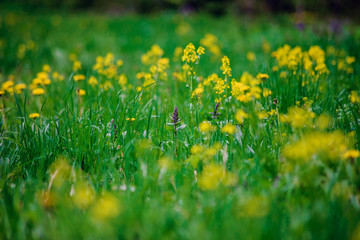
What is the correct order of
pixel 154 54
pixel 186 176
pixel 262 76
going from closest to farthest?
pixel 186 176 < pixel 262 76 < pixel 154 54

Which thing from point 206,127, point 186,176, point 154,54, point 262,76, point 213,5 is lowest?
point 186,176

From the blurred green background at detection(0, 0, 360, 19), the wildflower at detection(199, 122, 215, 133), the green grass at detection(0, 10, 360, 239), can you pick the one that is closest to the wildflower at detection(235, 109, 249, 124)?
the green grass at detection(0, 10, 360, 239)

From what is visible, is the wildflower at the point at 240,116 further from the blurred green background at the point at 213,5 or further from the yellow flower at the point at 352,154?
the blurred green background at the point at 213,5

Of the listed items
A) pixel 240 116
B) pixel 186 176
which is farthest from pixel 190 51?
pixel 186 176

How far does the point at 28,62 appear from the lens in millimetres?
4797

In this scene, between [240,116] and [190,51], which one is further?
[190,51]

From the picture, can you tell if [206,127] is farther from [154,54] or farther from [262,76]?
[154,54]

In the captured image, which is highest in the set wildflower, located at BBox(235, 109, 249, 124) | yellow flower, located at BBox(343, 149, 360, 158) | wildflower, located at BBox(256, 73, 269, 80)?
wildflower, located at BBox(256, 73, 269, 80)

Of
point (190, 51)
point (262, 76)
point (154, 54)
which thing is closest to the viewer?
point (190, 51)

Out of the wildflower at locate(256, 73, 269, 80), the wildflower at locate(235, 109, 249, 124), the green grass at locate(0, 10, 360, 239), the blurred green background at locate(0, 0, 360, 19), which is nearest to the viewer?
the green grass at locate(0, 10, 360, 239)

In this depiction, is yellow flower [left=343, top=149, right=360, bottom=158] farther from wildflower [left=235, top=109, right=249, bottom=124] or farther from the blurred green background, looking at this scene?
the blurred green background

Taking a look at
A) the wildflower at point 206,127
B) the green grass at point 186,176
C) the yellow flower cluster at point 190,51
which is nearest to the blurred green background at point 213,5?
the yellow flower cluster at point 190,51

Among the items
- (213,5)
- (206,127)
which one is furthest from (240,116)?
(213,5)

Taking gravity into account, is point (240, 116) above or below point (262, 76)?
below
